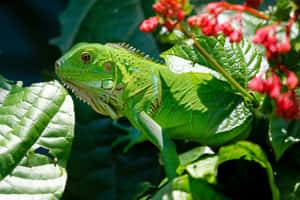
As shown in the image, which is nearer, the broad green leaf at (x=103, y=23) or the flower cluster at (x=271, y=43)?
the flower cluster at (x=271, y=43)

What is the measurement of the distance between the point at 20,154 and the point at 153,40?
3.46 ft

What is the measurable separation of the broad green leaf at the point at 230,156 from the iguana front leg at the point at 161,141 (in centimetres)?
17

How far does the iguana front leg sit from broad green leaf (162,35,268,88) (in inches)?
8.9

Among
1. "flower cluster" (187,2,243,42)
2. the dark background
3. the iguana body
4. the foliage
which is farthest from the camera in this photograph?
the dark background

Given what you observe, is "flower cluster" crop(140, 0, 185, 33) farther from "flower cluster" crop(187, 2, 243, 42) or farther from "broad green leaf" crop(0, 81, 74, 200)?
"broad green leaf" crop(0, 81, 74, 200)

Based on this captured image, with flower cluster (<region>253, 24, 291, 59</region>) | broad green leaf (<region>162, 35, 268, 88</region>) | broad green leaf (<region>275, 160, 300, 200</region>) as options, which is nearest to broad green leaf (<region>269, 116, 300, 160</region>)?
broad green leaf (<region>275, 160, 300, 200</region>)

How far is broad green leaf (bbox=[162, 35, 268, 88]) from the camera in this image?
1325 millimetres

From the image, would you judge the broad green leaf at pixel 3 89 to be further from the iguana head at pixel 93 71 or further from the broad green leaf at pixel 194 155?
the broad green leaf at pixel 194 155

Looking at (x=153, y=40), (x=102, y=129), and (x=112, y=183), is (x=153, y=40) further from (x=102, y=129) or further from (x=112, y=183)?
(x=112, y=183)

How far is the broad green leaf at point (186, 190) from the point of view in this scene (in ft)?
3.40

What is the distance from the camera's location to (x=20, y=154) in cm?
122

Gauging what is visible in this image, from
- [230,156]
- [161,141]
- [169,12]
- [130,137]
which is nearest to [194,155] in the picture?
[161,141]

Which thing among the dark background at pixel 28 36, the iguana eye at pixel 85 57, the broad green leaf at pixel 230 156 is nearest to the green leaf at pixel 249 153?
the broad green leaf at pixel 230 156

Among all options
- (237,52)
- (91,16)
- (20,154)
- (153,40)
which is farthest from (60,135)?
(91,16)
